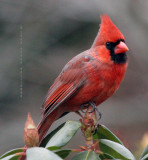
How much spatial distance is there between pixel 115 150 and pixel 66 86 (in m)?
1.02

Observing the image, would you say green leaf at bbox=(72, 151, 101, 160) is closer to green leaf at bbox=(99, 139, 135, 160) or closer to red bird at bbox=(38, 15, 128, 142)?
green leaf at bbox=(99, 139, 135, 160)

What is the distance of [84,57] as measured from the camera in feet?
9.32

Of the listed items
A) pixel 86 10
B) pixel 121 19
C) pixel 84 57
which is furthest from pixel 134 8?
pixel 84 57

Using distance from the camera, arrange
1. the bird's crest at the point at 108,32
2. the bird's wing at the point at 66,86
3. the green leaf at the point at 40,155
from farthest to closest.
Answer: the bird's wing at the point at 66,86, the bird's crest at the point at 108,32, the green leaf at the point at 40,155

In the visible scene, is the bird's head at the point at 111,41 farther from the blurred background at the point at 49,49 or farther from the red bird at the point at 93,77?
the blurred background at the point at 49,49

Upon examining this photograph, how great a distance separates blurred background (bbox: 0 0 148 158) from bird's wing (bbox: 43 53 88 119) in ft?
8.81

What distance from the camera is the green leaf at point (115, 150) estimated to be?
5.92ft

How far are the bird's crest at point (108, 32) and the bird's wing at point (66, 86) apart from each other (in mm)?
219

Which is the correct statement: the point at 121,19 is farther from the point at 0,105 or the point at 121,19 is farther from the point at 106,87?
the point at 106,87

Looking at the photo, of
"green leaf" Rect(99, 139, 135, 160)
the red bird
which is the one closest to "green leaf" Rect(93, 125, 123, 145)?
"green leaf" Rect(99, 139, 135, 160)

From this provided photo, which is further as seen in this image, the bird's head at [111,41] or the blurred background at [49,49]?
the blurred background at [49,49]

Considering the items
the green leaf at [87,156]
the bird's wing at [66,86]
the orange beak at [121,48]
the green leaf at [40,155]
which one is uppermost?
the orange beak at [121,48]

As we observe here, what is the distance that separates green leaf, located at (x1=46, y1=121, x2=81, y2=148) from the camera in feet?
5.94

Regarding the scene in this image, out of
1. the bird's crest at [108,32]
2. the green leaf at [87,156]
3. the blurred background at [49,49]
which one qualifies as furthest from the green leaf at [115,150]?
the blurred background at [49,49]
